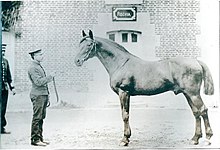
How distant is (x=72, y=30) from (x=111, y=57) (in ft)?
0.72

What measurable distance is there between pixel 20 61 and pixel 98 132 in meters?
0.49

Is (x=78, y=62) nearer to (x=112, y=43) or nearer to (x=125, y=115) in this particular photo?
(x=112, y=43)

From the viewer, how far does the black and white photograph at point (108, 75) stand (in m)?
1.67

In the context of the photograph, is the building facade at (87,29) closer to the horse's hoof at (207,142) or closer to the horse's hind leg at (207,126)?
the horse's hind leg at (207,126)

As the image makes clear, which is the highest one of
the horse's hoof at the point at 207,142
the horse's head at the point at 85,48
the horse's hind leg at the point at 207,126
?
the horse's head at the point at 85,48

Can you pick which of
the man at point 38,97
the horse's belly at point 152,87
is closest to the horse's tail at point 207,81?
the horse's belly at point 152,87

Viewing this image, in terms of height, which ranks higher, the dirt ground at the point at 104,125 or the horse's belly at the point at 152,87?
the horse's belly at the point at 152,87

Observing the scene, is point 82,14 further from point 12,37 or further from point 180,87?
point 180,87

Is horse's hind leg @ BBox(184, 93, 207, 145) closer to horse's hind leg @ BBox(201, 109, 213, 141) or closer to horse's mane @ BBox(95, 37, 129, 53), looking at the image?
horse's hind leg @ BBox(201, 109, 213, 141)

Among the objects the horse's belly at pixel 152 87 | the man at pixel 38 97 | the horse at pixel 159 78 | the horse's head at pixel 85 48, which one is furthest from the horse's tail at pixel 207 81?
the man at pixel 38 97

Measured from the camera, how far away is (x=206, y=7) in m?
1.70

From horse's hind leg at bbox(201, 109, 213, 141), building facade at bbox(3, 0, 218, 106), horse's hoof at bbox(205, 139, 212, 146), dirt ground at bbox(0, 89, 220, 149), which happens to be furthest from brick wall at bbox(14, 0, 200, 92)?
horse's hoof at bbox(205, 139, 212, 146)

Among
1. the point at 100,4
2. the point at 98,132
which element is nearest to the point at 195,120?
the point at 98,132

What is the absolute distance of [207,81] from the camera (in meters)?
1.68
